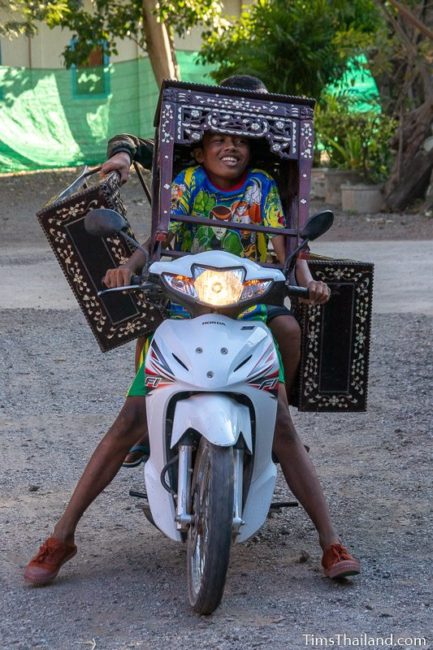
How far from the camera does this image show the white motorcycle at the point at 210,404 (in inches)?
140

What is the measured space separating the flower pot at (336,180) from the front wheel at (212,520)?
48.3ft

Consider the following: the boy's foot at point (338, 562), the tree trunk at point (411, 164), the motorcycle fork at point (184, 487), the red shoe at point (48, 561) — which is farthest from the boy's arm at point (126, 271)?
the tree trunk at point (411, 164)

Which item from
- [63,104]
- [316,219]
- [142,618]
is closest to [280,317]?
[316,219]

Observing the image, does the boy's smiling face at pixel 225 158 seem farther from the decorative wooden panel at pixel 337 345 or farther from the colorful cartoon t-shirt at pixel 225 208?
the decorative wooden panel at pixel 337 345

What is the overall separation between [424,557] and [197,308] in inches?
53.8

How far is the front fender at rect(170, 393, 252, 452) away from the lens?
355 cm

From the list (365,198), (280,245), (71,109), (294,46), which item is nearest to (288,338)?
(280,245)

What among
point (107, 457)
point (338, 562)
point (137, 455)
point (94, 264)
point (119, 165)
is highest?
point (119, 165)

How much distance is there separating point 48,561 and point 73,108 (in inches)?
780

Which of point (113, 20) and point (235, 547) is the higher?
point (113, 20)

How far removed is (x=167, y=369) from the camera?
3.72 metres

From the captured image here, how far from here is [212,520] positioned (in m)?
3.51

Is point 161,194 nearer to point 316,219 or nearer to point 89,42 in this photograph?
point 316,219

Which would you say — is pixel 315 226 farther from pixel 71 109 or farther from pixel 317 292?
pixel 71 109
